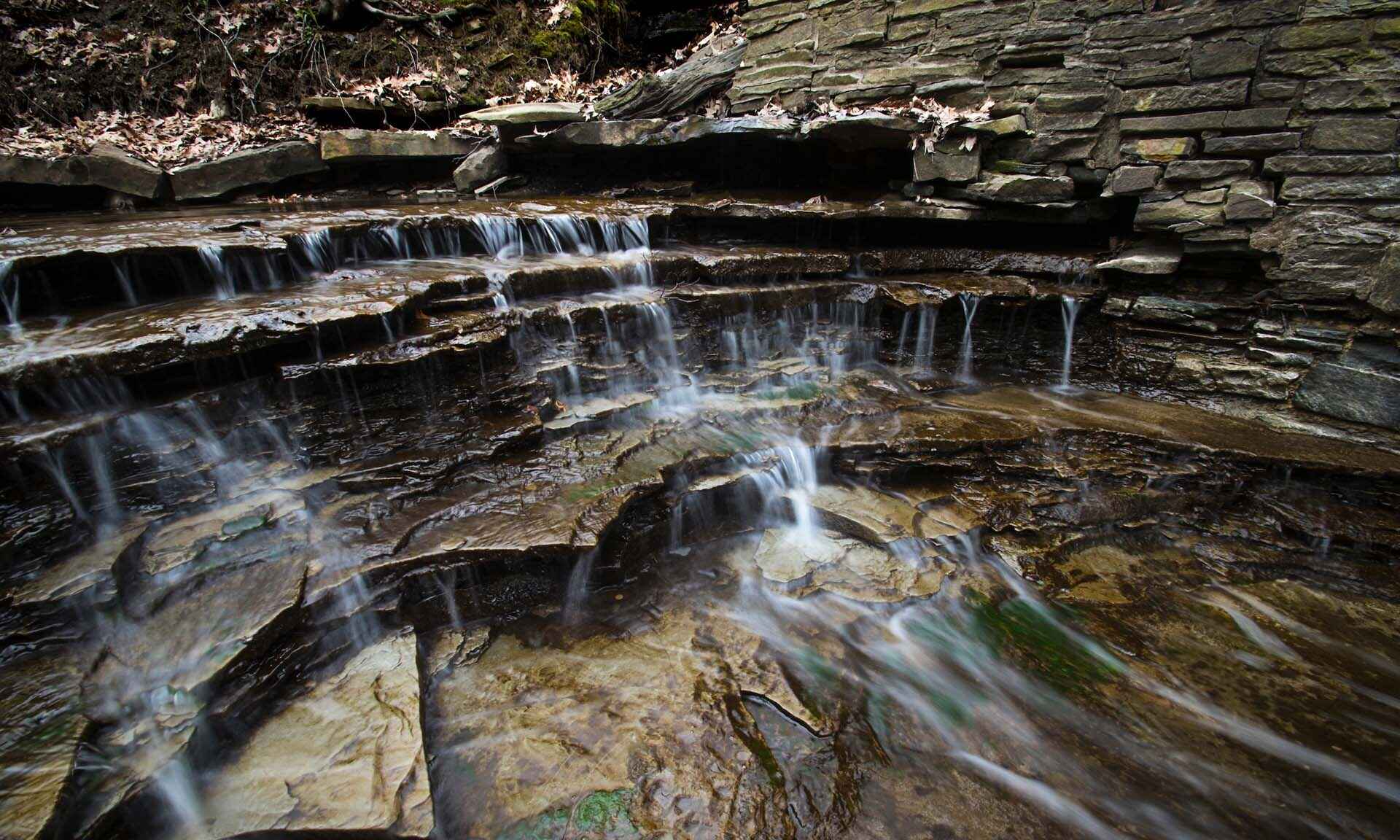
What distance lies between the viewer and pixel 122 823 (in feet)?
7.38

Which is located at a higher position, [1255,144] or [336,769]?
[1255,144]

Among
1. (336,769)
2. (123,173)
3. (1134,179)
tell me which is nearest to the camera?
(336,769)

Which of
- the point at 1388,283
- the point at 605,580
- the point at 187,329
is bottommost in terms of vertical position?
the point at 605,580

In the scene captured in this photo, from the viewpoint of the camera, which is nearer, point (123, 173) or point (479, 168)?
point (123, 173)

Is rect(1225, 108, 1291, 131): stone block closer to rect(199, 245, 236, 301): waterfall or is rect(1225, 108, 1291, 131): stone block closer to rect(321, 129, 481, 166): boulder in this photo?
rect(199, 245, 236, 301): waterfall

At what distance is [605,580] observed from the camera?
384 centimetres

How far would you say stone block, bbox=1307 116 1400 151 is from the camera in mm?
4172

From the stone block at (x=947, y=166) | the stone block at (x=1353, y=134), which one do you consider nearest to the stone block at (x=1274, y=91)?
the stone block at (x=1353, y=134)

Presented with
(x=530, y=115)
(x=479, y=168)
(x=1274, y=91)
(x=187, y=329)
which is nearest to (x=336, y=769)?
(x=187, y=329)

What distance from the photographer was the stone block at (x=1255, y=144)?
4520mm

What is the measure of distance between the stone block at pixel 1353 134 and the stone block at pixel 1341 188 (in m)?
0.20

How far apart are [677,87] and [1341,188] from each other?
663 centimetres

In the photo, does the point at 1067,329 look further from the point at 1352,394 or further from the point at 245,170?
the point at 245,170

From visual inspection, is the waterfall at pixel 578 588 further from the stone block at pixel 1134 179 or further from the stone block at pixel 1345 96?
the stone block at pixel 1345 96
